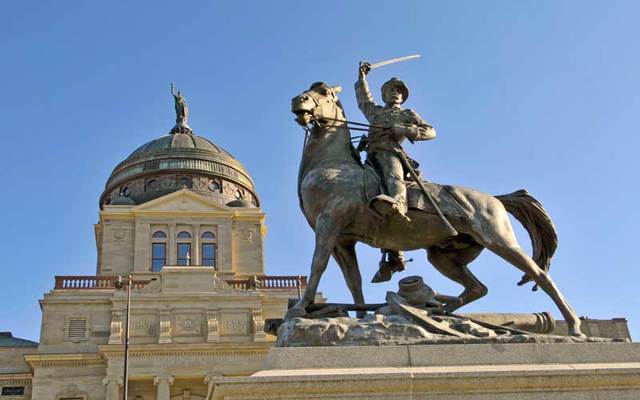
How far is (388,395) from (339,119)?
3.67 metres

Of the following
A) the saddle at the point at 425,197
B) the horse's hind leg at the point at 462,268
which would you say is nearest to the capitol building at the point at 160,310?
the horse's hind leg at the point at 462,268

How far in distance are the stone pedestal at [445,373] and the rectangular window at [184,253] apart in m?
45.9

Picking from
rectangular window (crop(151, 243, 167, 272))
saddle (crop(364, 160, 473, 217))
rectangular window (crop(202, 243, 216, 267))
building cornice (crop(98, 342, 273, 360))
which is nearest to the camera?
saddle (crop(364, 160, 473, 217))

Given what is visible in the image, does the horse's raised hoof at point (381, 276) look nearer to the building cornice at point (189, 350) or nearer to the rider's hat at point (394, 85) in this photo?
the rider's hat at point (394, 85)

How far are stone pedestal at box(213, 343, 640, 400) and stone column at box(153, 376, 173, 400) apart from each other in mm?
35261

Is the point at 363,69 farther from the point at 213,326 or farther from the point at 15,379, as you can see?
the point at 15,379

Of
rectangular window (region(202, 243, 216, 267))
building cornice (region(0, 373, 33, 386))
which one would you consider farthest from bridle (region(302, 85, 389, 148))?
rectangular window (region(202, 243, 216, 267))

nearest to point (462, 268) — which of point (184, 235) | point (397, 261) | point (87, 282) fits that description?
point (397, 261)

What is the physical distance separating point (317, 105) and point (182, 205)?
4582 centimetres

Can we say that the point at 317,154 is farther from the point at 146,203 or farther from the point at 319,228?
the point at 146,203

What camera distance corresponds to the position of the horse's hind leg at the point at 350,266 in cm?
841

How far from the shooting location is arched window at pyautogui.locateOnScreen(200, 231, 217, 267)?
170ft

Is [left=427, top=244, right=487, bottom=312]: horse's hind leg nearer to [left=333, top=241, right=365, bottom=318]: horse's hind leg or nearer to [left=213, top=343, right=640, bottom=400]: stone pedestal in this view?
[left=333, top=241, right=365, bottom=318]: horse's hind leg

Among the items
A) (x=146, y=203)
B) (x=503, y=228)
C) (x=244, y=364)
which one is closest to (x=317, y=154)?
(x=503, y=228)
